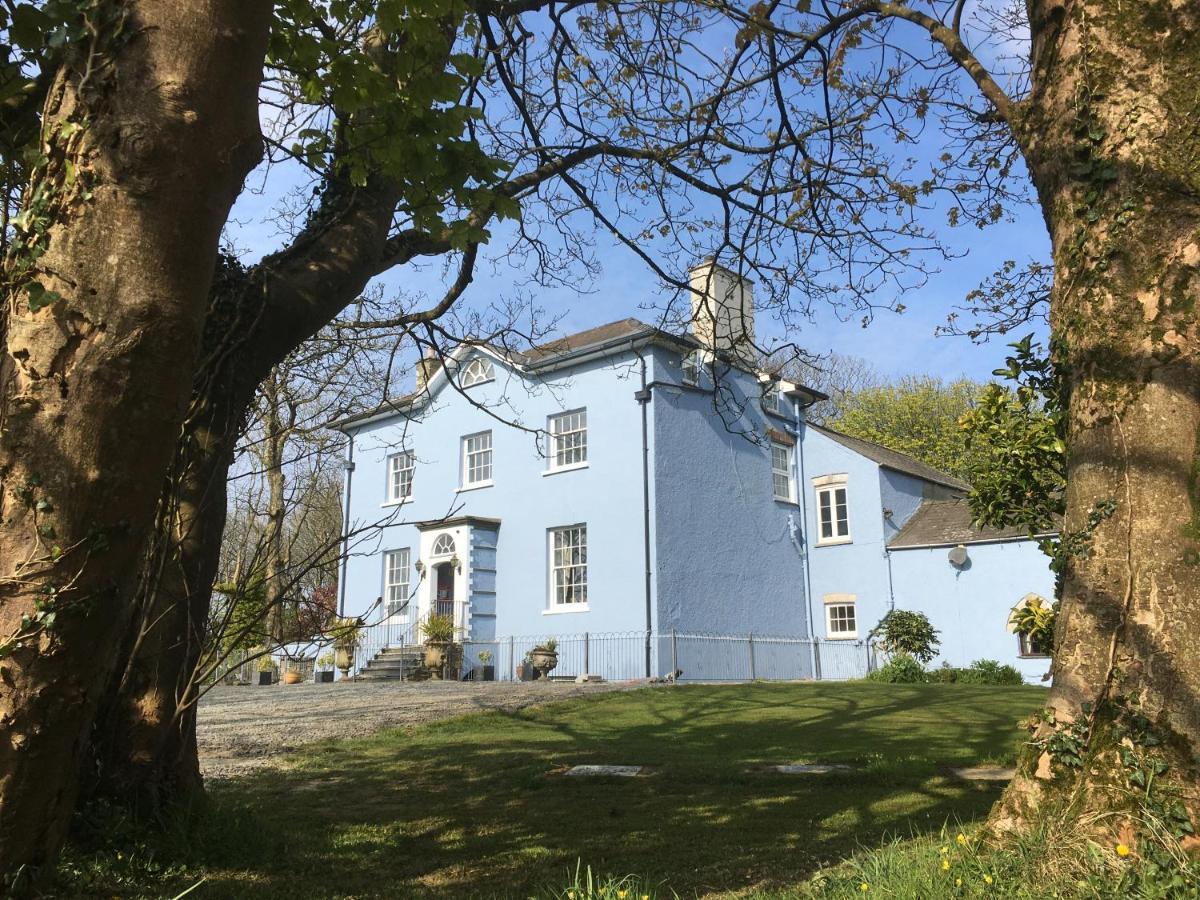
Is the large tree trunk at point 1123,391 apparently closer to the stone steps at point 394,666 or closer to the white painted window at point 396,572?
the stone steps at point 394,666

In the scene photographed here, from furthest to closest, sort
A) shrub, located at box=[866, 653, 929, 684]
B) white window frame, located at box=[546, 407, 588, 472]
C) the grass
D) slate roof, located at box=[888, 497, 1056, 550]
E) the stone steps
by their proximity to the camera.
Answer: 1. white window frame, located at box=[546, 407, 588, 472]
2. slate roof, located at box=[888, 497, 1056, 550]
3. the stone steps
4. shrub, located at box=[866, 653, 929, 684]
5. the grass

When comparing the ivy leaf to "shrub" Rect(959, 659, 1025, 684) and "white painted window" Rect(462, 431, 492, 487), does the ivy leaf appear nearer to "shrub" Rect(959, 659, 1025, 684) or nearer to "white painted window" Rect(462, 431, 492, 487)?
"shrub" Rect(959, 659, 1025, 684)

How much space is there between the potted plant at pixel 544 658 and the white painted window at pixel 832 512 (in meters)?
8.55

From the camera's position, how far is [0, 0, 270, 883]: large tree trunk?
8.68 feet

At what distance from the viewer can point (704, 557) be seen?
22.5 metres

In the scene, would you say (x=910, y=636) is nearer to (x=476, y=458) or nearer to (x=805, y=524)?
(x=805, y=524)

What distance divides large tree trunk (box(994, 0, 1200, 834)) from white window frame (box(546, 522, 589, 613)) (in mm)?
18529

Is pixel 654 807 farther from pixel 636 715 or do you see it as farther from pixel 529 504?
pixel 529 504

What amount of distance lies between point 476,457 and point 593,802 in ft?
64.0

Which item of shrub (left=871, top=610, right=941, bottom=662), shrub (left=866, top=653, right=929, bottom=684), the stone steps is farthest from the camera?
the stone steps

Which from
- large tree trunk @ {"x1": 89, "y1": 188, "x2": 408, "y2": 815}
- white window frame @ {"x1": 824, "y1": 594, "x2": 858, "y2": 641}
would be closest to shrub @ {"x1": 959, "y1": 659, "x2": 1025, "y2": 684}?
white window frame @ {"x1": 824, "y1": 594, "x2": 858, "y2": 641}

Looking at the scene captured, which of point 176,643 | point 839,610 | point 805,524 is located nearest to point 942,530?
point 839,610

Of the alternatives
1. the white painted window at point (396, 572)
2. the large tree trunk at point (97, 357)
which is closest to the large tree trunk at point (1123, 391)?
the large tree trunk at point (97, 357)

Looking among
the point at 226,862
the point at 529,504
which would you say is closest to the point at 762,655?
the point at 529,504
